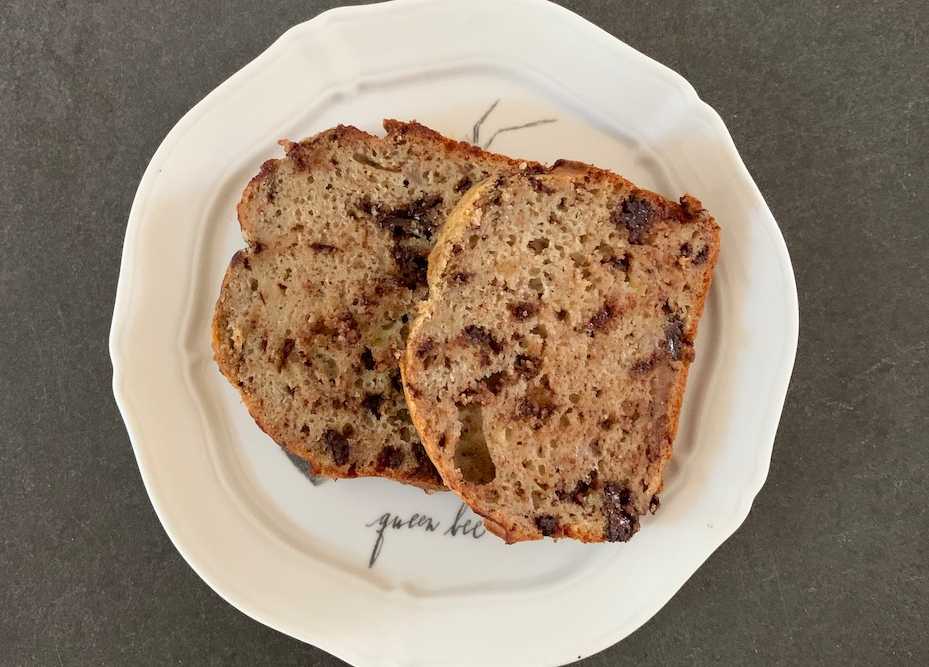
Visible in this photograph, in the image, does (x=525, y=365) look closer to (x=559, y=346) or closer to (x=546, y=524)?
(x=559, y=346)

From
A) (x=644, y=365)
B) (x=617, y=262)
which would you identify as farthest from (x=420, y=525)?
(x=617, y=262)

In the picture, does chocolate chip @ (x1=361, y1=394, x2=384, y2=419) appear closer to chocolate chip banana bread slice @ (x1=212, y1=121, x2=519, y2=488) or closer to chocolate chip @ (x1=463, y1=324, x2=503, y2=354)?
chocolate chip banana bread slice @ (x1=212, y1=121, x2=519, y2=488)

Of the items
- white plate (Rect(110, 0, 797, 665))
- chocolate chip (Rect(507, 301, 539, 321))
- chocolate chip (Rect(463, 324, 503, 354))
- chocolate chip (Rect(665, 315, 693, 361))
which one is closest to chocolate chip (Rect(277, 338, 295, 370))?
white plate (Rect(110, 0, 797, 665))

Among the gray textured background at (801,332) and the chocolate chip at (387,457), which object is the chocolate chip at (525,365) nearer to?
the chocolate chip at (387,457)

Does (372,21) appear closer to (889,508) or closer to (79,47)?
(79,47)

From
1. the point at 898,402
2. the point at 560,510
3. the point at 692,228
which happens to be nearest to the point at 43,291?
the point at 560,510

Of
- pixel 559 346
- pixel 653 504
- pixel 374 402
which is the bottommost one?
pixel 374 402
